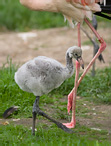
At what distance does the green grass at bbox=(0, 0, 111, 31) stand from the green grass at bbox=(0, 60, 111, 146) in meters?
4.61

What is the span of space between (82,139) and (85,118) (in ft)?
3.30

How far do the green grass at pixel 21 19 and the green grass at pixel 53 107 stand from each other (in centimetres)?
461

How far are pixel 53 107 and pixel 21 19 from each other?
6.34 meters

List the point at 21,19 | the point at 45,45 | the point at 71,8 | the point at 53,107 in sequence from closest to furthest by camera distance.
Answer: the point at 71,8, the point at 53,107, the point at 45,45, the point at 21,19

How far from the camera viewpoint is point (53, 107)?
5727 millimetres

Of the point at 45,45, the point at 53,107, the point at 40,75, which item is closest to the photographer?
the point at 40,75

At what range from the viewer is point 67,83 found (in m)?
6.45

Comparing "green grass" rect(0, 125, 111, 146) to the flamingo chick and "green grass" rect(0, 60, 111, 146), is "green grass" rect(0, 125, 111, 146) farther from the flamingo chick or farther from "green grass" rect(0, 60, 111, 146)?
the flamingo chick

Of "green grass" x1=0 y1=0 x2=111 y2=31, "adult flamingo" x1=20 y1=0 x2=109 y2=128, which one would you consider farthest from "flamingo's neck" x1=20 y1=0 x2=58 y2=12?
"green grass" x1=0 y1=0 x2=111 y2=31

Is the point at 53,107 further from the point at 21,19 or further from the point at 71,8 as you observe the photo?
the point at 21,19

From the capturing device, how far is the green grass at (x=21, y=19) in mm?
11422

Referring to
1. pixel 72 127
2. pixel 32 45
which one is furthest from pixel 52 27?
pixel 72 127

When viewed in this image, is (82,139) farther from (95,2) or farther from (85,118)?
(95,2)

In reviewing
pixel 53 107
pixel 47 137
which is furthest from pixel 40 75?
pixel 53 107
